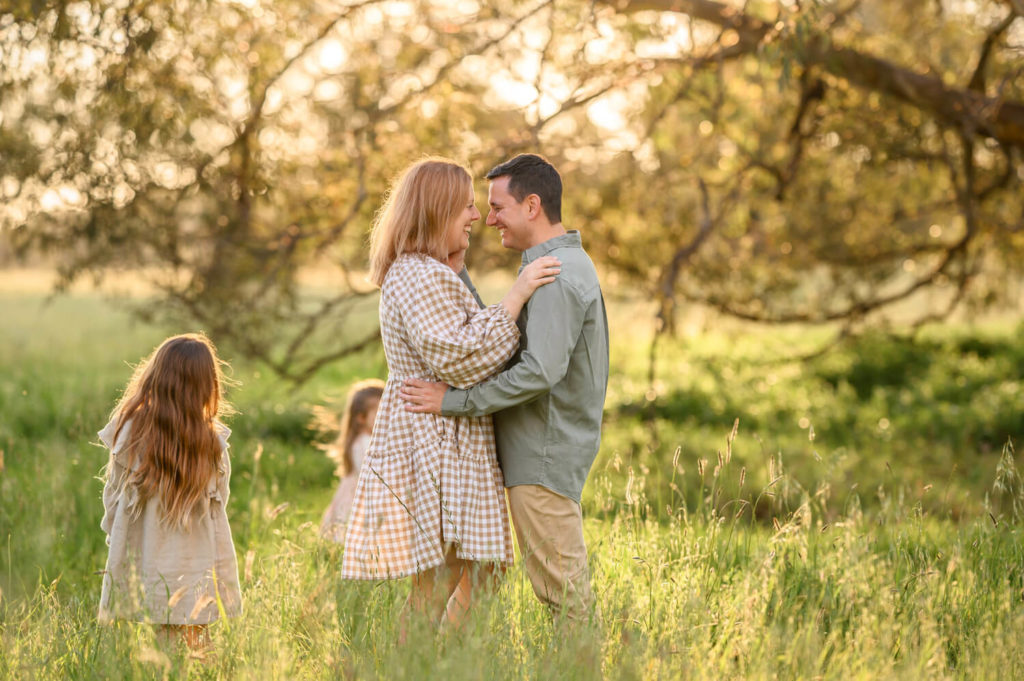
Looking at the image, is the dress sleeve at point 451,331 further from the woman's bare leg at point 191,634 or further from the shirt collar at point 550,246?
the woman's bare leg at point 191,634

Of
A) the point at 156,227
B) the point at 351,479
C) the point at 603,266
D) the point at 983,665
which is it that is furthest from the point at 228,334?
the point at 983,665

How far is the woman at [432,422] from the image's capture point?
11.6 feet

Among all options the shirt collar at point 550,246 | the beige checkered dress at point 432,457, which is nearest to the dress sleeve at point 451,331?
the beige checkered dress at point 432,457

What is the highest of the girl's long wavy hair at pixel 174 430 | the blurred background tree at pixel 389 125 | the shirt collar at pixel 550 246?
the blurred background tree at pixel 389 125

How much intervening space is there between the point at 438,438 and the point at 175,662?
116cm

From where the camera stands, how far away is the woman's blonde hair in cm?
369

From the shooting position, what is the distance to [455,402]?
357cm

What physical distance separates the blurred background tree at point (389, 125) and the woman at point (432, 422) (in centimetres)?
310

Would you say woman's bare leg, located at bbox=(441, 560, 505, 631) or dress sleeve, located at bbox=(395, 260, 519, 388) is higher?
dress sleeve, located at bbox=(395, 260, 519, 388)

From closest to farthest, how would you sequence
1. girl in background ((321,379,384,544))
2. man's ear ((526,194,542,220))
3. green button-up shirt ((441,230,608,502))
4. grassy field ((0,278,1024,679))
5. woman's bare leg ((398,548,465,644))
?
grassy field ((0,278,1024,679)), green button-up shirt ((441,230,608,502)), woman's bare leg ((398,548,465,644)), man's ear ((526,194,542,220)), girl in background ((321,379,384,544))

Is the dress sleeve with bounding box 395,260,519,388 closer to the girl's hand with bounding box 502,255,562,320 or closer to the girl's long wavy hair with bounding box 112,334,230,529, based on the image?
the girl's hand with bounding box 502,255,562,320

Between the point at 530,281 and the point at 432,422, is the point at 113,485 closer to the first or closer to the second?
the point at 432,422

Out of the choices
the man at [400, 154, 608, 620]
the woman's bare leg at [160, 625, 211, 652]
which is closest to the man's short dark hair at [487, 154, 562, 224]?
the man at [400, 154, 608, 620]

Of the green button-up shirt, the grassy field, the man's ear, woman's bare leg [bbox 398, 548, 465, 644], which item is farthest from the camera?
the man's ear
